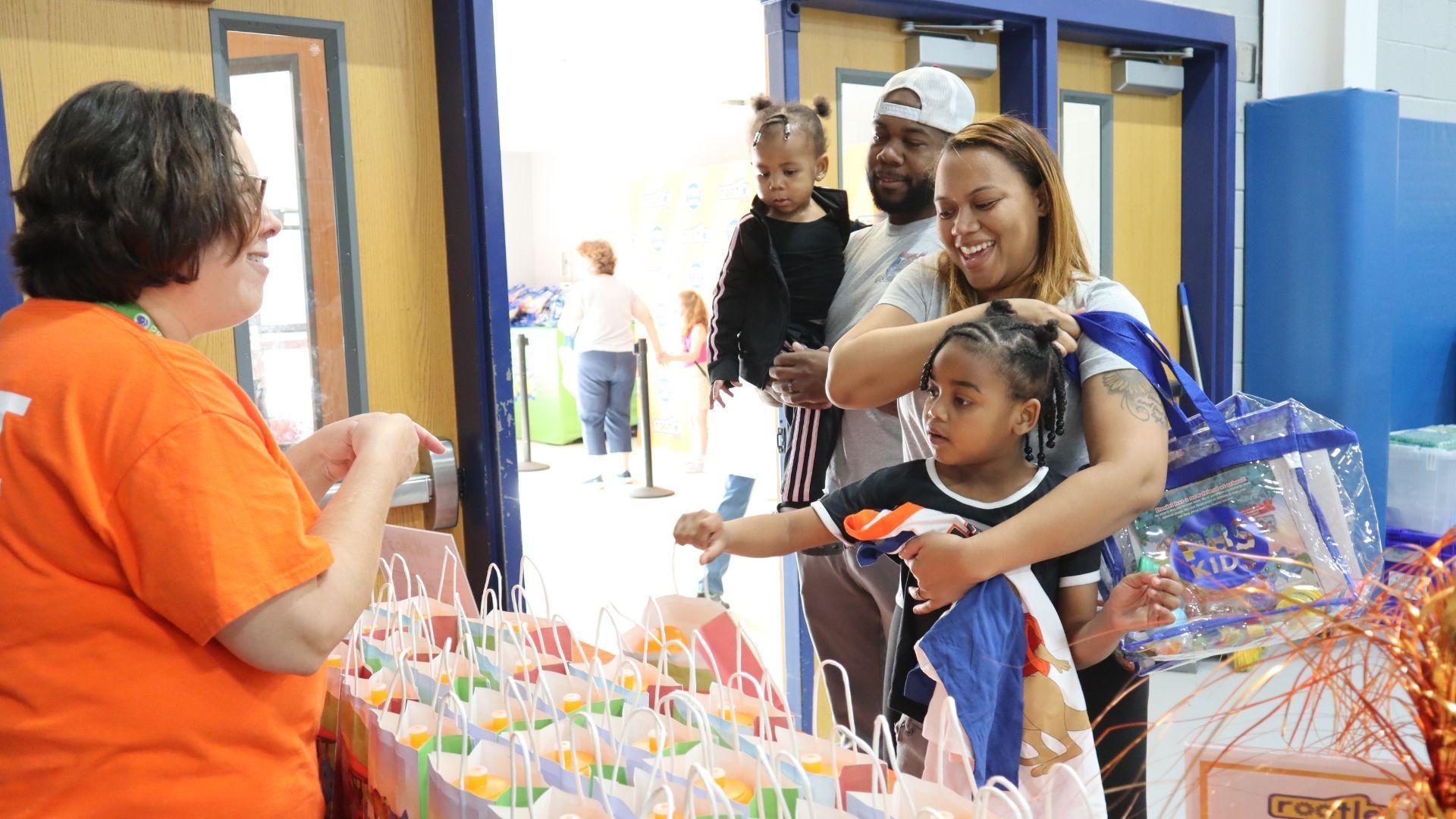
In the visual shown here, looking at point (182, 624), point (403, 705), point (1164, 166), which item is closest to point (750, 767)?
point (403, 705)

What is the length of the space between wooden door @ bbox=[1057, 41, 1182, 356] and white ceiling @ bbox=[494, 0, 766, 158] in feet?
5.07

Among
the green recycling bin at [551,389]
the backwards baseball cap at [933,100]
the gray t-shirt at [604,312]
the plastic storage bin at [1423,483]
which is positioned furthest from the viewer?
the green recycling bin at [551,389]

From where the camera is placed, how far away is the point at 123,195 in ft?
3.27

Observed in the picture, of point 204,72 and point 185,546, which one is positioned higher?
point 204,72

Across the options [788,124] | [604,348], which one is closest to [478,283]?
[788,124]

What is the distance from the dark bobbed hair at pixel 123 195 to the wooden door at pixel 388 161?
1175 millimetres

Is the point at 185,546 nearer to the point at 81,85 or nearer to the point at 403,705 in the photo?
the point at 403,705

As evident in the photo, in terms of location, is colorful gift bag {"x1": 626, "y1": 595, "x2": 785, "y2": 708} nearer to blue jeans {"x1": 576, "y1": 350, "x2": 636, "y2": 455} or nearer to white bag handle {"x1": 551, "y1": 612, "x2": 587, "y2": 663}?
white bag handle {"x1": 551, "y1": 612, "x2": 587, "y2": 663}

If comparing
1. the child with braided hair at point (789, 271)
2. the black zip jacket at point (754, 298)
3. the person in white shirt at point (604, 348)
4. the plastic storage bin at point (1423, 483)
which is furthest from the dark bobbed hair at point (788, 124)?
the person in white shirt at point (604, 348)

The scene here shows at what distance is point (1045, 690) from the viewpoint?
1380mm

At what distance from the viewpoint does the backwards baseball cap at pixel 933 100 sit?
199 cm

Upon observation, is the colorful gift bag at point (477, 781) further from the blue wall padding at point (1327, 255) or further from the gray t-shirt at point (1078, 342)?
the blue wall padding at point (1327, 255)

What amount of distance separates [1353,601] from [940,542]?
0.75 metres

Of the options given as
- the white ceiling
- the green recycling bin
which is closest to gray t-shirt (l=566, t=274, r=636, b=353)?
the white ceiling
